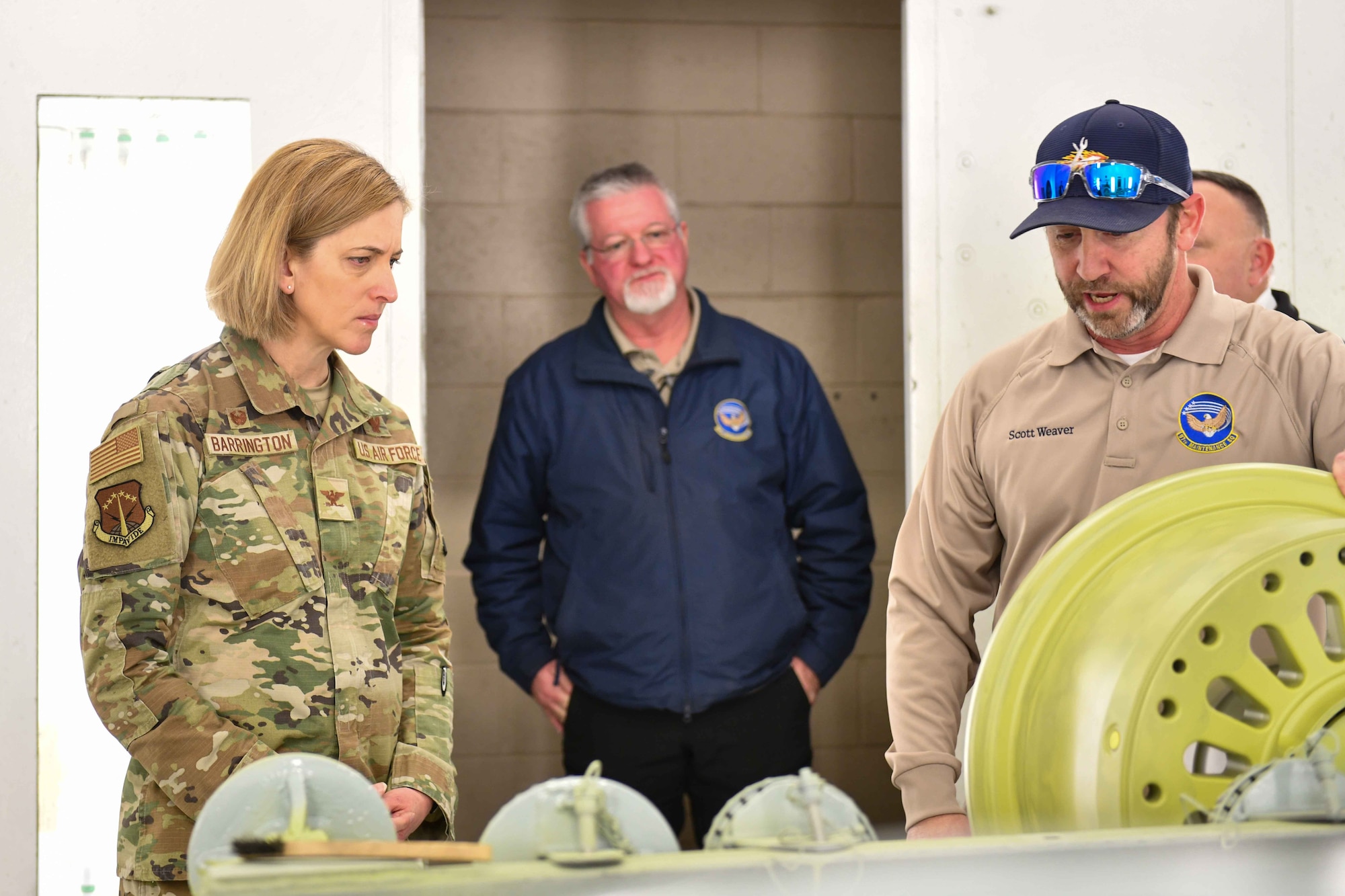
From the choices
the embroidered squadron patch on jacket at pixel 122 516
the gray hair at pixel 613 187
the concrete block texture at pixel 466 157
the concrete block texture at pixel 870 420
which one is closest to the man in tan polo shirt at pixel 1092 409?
the embroidered squadron patch on jacket at pixel 122 516

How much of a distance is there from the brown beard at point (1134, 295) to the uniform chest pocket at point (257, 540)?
1.05 metres

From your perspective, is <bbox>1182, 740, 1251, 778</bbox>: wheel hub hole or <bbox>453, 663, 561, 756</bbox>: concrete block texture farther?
<bbox>453, 663, 561, 756</bbox>: concrete block texture

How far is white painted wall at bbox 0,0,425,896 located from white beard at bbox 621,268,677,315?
1.89ft

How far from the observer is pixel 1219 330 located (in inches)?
66.5

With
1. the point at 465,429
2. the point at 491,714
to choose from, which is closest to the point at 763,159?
the point at 465,429

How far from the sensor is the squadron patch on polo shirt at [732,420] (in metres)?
2.89

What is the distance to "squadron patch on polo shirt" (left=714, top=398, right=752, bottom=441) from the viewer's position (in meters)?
2.89

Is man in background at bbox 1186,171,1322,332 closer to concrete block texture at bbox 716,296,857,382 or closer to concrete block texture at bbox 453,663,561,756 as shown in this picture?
concrete block texture at bbox 716,296,857,382

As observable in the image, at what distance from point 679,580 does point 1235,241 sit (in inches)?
54.4

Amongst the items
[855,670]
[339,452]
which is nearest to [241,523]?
[339,452]

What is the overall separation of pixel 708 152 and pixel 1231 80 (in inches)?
59.5

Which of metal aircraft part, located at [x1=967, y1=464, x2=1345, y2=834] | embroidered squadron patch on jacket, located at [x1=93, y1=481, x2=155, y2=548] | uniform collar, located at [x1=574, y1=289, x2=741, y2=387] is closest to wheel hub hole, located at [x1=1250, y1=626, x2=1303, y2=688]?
metal aircraft part, located at [x1=967, y1=464, x2=1345, y2=834]

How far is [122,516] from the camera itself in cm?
143

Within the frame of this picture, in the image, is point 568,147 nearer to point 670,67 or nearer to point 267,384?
point 670,67
